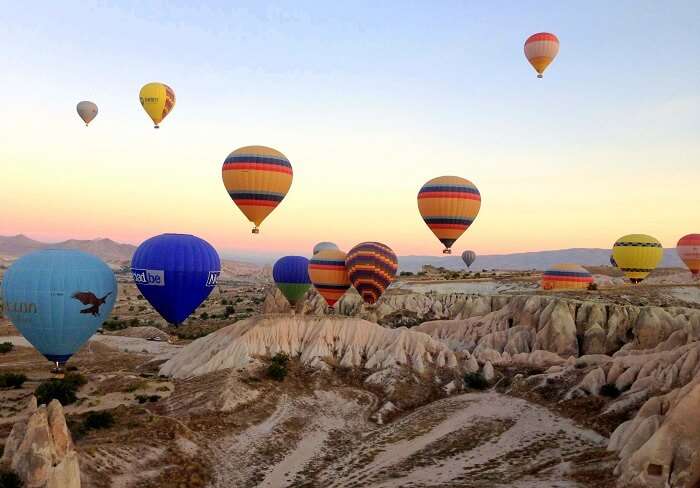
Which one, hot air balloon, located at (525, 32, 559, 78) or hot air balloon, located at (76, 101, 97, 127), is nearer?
hot air balloon, located at (525, 32, 559, 78)

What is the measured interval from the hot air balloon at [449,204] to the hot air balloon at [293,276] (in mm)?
15723

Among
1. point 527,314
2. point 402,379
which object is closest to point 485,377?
point 402,379

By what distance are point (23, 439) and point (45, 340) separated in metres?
11.1

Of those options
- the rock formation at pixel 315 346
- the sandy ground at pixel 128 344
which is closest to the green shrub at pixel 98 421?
the rock formation at pixel 315 346

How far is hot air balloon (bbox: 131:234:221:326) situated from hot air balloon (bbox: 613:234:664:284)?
2050 inches

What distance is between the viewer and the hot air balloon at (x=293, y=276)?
62656 mm

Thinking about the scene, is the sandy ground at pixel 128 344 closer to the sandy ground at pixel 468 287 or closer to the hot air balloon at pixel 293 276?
the hot air balloon at pixel 293 276

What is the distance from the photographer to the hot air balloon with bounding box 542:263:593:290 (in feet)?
214

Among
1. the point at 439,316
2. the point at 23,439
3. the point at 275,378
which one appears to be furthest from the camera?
the point at 439,316

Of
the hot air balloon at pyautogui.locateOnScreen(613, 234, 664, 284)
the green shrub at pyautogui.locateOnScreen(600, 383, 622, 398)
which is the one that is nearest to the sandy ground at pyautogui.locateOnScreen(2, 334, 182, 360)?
the green shrub at pyautogui.locateOnScreen(600, 383, 622, 398)

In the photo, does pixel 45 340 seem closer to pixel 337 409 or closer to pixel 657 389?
pixel 337 409

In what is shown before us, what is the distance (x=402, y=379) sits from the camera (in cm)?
4191

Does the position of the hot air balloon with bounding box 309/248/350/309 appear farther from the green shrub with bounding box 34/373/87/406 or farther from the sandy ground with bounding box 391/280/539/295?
the sandy ground with bounding box 391/280/539/295

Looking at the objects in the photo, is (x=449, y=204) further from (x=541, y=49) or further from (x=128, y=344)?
(x=128, y=344)
